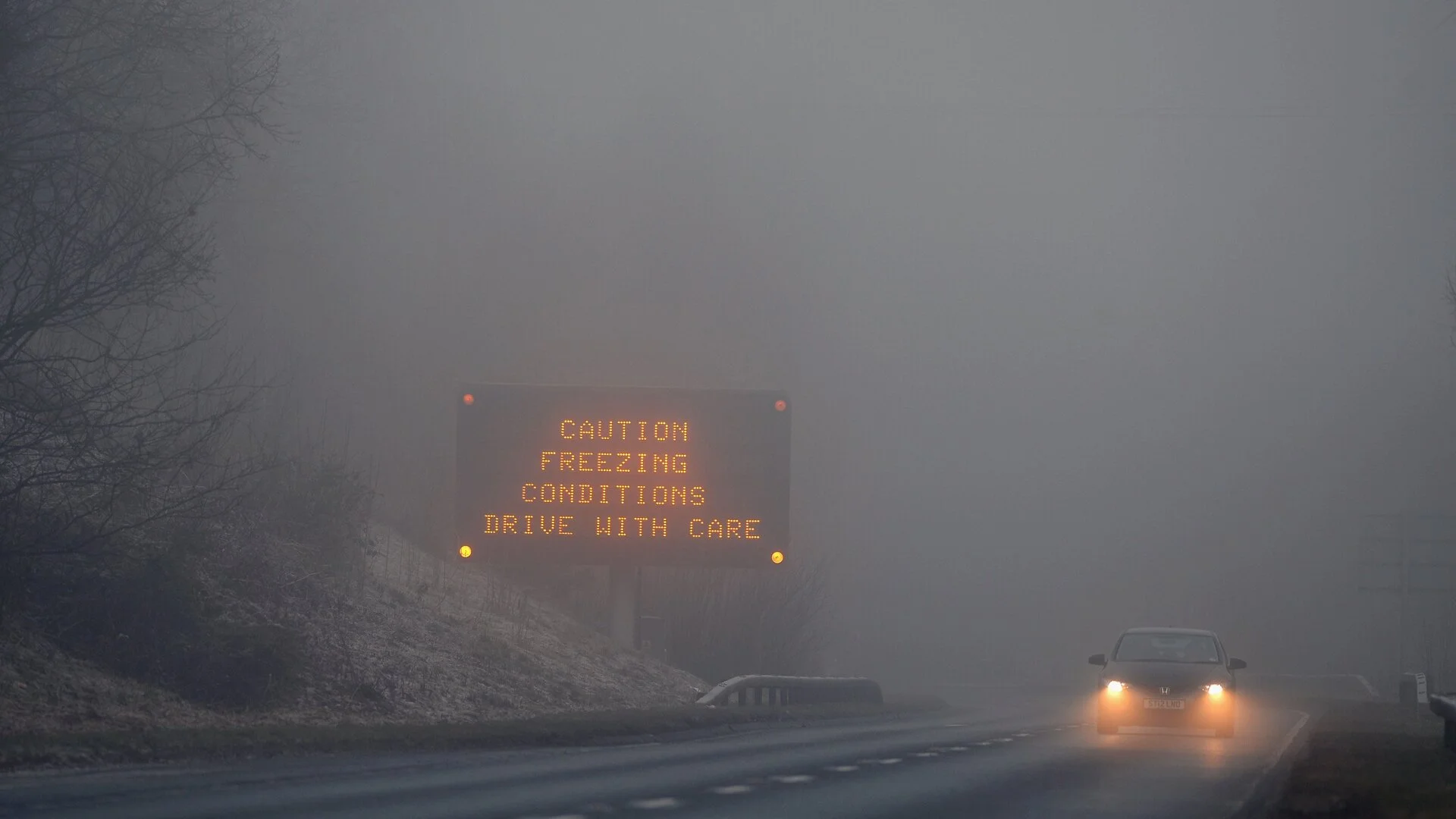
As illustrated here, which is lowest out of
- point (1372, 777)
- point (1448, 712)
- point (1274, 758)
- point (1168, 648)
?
point (1274, 758)

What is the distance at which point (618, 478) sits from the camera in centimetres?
2442

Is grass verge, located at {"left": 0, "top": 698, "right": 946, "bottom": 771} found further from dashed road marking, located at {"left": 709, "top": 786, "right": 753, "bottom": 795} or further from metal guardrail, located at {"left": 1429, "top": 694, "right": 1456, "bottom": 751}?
metal guardrail, located at {"left": 1429, "top": 694, "right": 1456, "bottom": 751}

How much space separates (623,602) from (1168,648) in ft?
31.4

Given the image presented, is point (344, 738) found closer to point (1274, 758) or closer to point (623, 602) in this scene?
point (1274, 758)

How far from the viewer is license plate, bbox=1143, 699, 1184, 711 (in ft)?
63.9

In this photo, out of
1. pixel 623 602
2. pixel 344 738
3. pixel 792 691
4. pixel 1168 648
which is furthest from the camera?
pixel 792 691

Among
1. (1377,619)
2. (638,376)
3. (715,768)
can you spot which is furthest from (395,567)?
(1377,619)

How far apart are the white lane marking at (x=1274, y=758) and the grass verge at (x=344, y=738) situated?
22.3ft

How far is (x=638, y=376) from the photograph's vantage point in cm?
4931

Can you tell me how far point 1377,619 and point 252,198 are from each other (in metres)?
62.9

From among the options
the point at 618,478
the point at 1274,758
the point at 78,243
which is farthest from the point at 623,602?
the point at 78,243

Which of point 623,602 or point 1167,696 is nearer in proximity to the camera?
point 1167,696

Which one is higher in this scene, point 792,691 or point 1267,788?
point 792,691

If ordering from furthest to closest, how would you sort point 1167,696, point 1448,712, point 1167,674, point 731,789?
point 1167,674 → point 1167,696 → point 1448,712 → point 731,789
